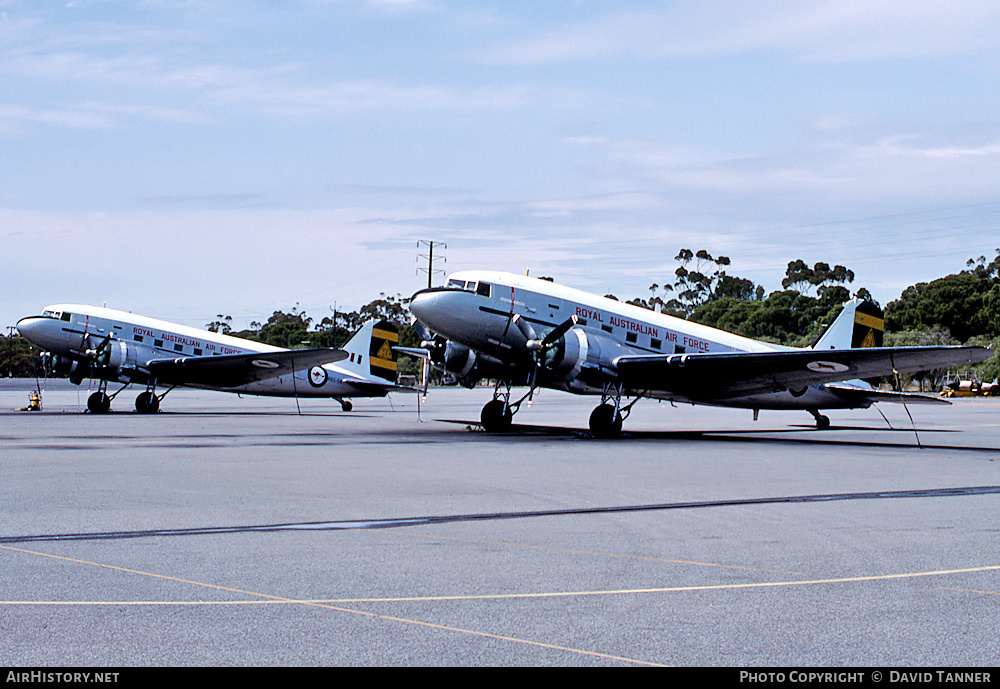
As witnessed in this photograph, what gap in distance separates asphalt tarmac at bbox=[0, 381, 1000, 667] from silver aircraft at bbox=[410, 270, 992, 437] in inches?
369

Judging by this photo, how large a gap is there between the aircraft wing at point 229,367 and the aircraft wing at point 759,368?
52.9ft

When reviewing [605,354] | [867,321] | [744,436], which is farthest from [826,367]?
[867,321]

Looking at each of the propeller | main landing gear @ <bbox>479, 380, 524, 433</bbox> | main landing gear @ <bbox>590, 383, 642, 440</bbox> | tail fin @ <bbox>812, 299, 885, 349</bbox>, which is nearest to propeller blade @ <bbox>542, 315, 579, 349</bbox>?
the propeller

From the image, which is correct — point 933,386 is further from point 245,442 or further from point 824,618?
point 824,618

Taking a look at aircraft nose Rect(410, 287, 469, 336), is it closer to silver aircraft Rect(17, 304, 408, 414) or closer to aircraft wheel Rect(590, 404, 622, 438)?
aircraft wheel Rect(590, 404, 622, 438)

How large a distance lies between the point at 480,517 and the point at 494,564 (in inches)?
109

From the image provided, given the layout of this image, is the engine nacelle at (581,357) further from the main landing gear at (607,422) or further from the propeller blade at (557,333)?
the main landing gear at (607,422)

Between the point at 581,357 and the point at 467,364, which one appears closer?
the point at 581,357

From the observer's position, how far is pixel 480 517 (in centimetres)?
1056

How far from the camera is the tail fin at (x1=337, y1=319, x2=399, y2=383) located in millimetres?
48344

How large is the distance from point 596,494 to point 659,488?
1.28 metres

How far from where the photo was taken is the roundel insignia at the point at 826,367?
26062mm

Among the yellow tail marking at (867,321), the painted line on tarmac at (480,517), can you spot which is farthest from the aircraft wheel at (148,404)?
the painted line on tarmac at (480,517)

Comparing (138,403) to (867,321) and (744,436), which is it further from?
(867,321)
